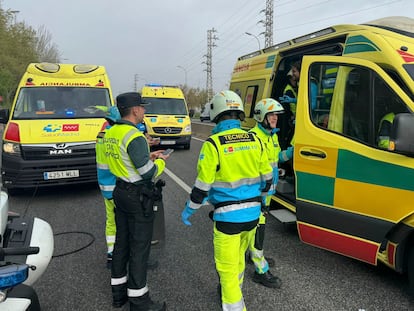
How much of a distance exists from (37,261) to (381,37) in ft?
10.8

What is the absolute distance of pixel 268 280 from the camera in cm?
337

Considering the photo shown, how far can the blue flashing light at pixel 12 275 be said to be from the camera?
180cm

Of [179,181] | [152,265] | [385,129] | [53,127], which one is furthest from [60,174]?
[385,129]

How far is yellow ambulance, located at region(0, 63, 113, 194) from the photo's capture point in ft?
19.1

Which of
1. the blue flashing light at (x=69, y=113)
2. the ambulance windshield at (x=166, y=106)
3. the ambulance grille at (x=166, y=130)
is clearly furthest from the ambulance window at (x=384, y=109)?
the ambulance windshield at (x=166, y=106)

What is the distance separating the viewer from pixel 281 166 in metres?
5.31

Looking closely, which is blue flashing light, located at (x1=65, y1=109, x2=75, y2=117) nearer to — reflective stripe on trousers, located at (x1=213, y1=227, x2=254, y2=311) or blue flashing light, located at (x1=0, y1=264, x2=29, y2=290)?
reflective stripe on trousers, located at (x1=213, y1=227, x2=254, y2=311)

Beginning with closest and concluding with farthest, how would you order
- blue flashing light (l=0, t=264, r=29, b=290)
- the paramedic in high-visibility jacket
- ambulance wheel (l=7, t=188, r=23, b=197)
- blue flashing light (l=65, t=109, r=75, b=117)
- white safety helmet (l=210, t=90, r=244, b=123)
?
1. blue flashing light (l=0, t=264, r=29, b=290)
2. the paramedic in high-visibility jacket
3. white safety helmet (l=210, t=90, r=244, b=123)
4. ambulance wheel (l=7, t=188, r=23, b=197)
5. blue flashing light (l=65, t=109, r=75, b=117)

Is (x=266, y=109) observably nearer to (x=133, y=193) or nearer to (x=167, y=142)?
(x=133, y=193)

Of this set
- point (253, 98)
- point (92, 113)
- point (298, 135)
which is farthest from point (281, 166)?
point (92, 113)

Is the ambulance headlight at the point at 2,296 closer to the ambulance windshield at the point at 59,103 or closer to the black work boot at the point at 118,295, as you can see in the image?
the black work boot at the point at 118,295

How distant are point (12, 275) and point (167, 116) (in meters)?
11.6

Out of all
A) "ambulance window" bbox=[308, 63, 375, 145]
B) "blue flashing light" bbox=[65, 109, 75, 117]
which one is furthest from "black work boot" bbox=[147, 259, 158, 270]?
"blue flashing light" bbox=[65, 109, 75, 117]

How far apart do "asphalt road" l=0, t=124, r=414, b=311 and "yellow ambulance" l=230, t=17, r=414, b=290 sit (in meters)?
0.35
